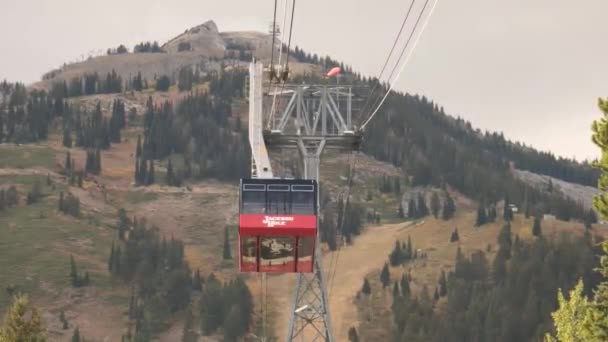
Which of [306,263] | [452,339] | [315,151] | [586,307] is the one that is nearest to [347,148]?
[315,151]

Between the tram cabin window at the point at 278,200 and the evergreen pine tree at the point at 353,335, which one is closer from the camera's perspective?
the tram cabin window at the point at 278,200

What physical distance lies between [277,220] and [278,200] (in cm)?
70

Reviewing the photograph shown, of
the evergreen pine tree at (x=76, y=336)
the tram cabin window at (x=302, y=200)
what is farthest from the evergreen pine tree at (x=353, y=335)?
the tram cabin window at (x=302, y=200)

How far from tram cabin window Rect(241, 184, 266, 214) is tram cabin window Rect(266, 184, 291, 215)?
0.74 feet

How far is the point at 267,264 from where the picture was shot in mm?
51656

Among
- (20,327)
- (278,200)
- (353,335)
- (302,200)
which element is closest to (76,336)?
(353,335)

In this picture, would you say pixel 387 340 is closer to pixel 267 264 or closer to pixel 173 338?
pixel 173 338

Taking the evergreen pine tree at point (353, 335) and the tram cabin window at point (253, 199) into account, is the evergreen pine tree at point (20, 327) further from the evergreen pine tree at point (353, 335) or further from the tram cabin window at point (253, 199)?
the evergreen pine tree at point (353, 335)

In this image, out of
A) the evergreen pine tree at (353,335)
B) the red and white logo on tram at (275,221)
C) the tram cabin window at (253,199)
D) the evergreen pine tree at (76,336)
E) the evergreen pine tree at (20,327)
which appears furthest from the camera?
the evergreen pine tree at (353,335)

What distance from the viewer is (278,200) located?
5025 centimetres

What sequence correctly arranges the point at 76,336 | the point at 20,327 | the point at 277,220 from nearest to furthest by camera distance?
the point at 277,220
the point at 20,327
the point at 76,336

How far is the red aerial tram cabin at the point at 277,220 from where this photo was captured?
5025 cm

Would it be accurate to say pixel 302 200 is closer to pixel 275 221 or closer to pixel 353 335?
pixel 275 221

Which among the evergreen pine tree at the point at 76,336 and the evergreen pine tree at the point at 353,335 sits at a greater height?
the evergreen pine tree at the point at 76,336
